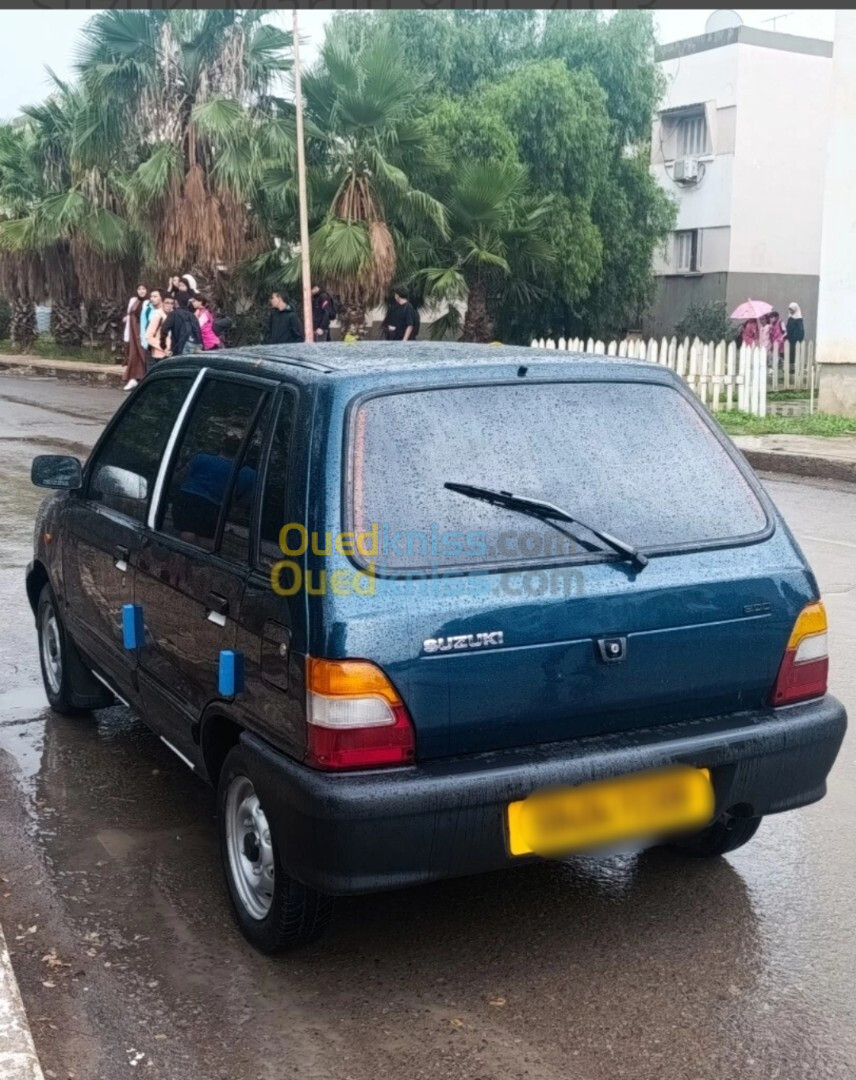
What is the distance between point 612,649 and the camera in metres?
3.30

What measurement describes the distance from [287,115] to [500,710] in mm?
23148

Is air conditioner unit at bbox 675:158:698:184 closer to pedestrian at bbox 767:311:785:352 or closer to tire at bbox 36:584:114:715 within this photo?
pedestrian at bbox 767:311:785:352

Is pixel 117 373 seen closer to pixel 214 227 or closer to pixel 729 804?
pixel 214 227

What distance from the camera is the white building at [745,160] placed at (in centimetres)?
3469

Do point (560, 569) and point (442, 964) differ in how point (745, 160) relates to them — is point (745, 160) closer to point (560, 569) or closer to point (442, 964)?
point (560, 569)

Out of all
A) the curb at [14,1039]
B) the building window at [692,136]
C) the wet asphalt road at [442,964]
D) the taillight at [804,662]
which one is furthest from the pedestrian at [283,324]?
the building window at [692,136]

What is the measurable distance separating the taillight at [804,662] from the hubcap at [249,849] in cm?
146

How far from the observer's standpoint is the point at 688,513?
3.57 meters

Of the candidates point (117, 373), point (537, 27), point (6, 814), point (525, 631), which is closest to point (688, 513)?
point (525, 631)

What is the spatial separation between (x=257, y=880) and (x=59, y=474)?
6.80ft

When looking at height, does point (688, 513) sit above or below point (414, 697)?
above

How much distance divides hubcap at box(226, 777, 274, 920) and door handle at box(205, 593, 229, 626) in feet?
1.46

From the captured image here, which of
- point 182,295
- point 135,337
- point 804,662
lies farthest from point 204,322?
point 804,662

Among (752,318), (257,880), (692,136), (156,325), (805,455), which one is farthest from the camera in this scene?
(692,136)
